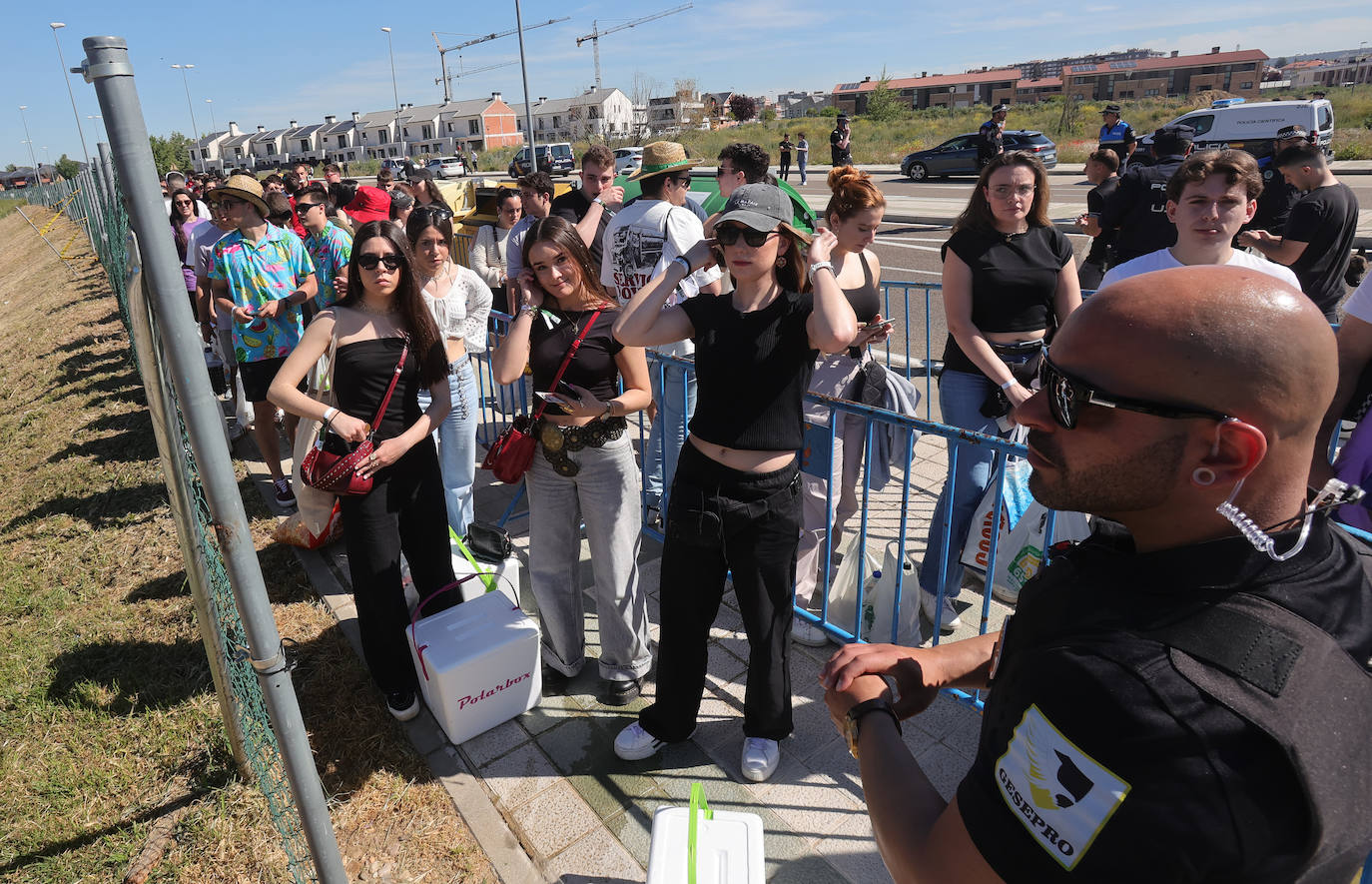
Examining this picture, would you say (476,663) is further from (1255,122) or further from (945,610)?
(1255,122)

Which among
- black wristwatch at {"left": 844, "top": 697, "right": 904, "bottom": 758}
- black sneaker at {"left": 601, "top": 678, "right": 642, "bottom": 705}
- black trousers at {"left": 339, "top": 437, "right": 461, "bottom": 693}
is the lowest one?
black sneaker at {"left": 601, "top": 678, "right": 642, "bottom": 705}

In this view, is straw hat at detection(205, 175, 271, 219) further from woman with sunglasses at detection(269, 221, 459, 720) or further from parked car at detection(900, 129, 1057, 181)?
parked car at detection(900, 129, 1057, 181)

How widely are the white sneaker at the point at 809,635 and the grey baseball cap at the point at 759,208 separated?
1.85 metres

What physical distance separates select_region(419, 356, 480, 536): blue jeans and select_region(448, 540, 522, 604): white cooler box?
0.60 metres

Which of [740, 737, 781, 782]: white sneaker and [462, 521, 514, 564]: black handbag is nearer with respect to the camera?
[740, 737, 781, 782]: white sneaker

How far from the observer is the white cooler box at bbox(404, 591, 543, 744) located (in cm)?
302

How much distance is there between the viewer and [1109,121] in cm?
1523

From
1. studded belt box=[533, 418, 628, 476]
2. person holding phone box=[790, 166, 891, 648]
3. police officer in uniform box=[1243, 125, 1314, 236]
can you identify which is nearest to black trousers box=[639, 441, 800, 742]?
studded belt box=[533, 418, 628, 476]

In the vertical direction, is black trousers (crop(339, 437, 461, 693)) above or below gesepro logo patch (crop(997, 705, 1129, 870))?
below

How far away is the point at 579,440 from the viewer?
10.2ft

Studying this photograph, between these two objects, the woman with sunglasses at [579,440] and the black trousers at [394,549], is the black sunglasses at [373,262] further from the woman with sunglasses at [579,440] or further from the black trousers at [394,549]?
the black trousers at [394,549]

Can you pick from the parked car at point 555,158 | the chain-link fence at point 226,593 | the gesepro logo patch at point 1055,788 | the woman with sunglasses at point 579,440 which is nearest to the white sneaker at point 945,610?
the woman with sunglasses at point 579,440

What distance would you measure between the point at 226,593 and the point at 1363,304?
A: 159 inches

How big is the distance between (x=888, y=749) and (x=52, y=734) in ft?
12.6
